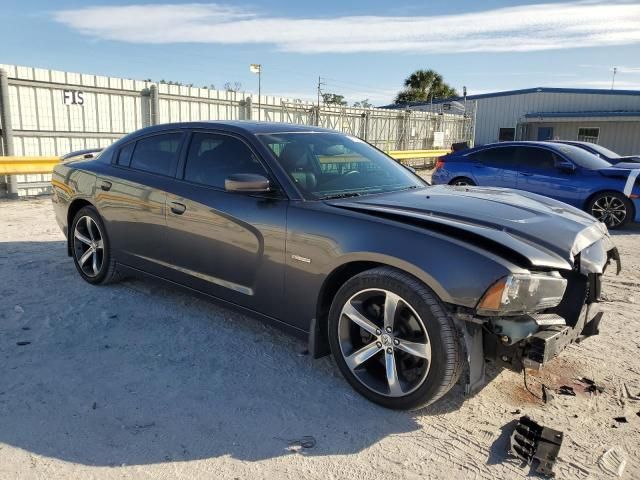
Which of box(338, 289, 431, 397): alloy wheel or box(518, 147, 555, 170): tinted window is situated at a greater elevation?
box(518, 147, 555, 170): tinted window

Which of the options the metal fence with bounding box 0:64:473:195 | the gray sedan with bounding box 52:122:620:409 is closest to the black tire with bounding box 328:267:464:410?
the gray sedan with bounding box 52:122:620:409

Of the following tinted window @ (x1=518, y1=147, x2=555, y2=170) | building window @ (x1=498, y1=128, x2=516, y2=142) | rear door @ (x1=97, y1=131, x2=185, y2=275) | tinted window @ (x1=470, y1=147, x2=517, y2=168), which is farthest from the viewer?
building window @ (x1=498, y1=128, x2=516, y2=142)

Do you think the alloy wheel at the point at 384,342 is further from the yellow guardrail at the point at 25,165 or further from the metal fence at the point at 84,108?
the metal fence at the point at 84,108

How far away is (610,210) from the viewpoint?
9.09m

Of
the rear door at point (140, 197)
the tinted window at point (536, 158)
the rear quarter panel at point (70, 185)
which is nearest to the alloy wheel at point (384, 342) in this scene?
the rear door at point (140, 197)

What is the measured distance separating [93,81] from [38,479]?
Result: 11480 millimetres

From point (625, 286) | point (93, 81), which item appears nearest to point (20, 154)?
point (93, 81)

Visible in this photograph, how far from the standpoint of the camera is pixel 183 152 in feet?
14.2

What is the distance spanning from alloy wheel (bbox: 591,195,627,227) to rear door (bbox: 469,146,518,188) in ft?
4.70

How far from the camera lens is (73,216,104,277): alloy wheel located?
5.06m

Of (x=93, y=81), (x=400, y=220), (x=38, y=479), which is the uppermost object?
(x=93, y=81)

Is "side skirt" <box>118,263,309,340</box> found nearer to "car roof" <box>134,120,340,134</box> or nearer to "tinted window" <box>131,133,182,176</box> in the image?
"tinted window" <box>131,133,182,176</box>

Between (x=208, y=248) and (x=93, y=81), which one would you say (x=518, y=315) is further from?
(x=93, y=81)

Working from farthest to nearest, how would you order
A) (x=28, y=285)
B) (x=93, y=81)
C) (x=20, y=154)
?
(x=93, y=81), (x=20, y=154), (x=28, y=285)
